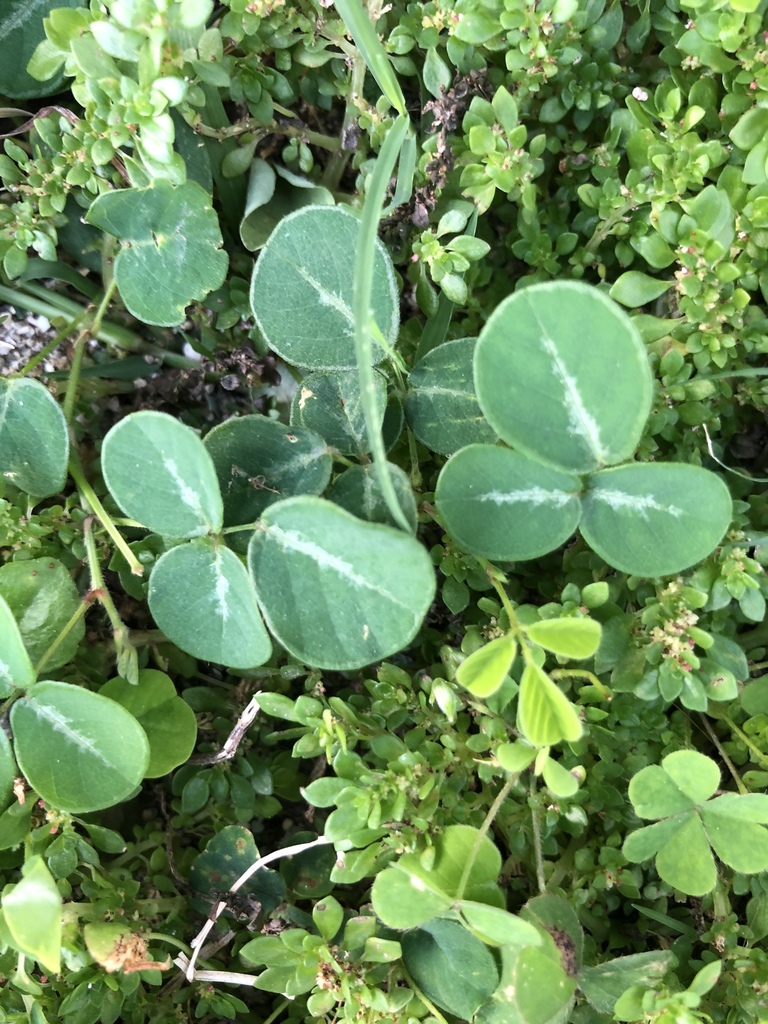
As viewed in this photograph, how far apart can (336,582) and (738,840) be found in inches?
25.4

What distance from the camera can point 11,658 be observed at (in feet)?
3.49

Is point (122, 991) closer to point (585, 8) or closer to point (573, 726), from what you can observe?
point (573, 726)

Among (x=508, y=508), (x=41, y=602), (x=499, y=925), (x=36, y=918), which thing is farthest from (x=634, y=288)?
(x=36, y=918)

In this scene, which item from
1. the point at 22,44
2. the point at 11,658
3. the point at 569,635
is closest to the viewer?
the point at 569,635

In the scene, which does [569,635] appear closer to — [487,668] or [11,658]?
[487,668]

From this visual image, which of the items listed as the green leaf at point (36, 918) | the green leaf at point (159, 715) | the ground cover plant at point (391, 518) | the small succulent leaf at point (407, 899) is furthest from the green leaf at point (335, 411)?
the green leaf at point (36, 918)

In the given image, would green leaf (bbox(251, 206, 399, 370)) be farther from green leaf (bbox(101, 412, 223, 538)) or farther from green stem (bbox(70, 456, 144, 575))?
green stem (bbox(70, 456, 144, 575))

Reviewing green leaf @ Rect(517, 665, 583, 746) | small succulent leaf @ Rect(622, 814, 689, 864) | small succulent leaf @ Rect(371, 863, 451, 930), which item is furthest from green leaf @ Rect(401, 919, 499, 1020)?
green leaf @ Rect(517, 665, 583, 746)

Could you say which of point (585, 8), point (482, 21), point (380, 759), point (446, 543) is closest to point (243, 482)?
point (446, 543)

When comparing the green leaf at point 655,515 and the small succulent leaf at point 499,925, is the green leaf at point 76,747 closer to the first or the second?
the small succulent leaf at point 499,925

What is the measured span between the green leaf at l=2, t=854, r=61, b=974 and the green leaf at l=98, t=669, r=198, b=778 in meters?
0.23

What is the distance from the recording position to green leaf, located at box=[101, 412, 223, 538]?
0.98 metres

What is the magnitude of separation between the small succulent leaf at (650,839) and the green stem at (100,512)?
0.76 m

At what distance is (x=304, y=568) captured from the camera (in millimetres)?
984
